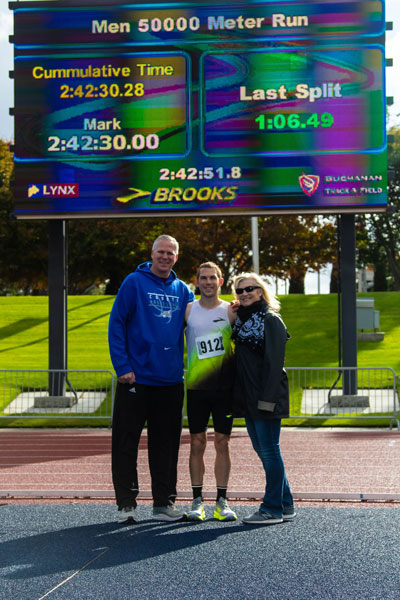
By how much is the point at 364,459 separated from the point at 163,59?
7050 mm

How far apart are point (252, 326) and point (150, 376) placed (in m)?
0.87

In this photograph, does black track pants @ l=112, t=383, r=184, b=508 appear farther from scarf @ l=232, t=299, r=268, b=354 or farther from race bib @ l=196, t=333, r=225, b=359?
scarf @ l=232, t=299, r=268, b=354

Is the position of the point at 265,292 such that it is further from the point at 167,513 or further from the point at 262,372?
the point at 167,513

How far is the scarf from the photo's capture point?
5.94 m

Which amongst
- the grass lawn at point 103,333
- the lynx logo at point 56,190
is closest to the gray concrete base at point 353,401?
the grass lawn at point 103,333

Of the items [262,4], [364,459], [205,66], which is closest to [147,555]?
[364,459]

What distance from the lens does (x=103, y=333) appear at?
22047mm

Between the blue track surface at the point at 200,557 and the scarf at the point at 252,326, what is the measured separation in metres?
1.33

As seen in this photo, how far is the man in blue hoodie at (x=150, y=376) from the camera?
20.1 ft

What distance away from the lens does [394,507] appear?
6645mm

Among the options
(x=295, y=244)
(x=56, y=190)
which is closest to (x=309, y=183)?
(x=56, y=190)

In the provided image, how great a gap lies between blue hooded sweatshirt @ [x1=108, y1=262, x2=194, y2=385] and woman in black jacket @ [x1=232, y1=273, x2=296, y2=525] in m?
0.50

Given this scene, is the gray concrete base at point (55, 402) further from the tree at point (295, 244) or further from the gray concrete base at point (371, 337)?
the tree at point (295, 244)

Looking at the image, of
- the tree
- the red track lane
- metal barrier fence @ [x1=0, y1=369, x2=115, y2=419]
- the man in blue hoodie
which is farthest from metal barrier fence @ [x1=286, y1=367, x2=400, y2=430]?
the tree
